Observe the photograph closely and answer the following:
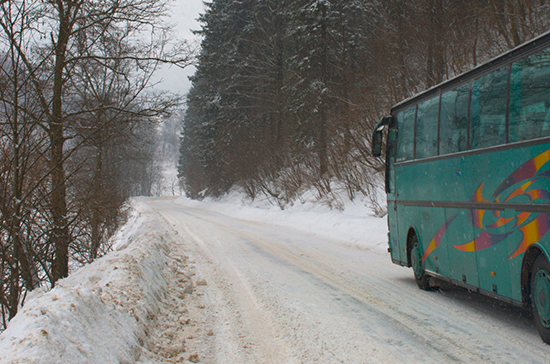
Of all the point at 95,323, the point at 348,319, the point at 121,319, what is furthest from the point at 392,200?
the point at 95,323

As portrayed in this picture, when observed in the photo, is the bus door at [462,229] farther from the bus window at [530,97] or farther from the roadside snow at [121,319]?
the roadside snow at [121,319]

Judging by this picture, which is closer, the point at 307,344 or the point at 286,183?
the point at 307,344

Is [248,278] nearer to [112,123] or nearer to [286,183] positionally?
[112,123]

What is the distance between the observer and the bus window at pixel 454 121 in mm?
6242

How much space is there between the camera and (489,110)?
5.65 metres

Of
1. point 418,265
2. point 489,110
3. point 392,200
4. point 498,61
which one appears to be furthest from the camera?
point 392,200

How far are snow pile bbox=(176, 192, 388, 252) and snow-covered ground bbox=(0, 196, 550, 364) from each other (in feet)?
12.5

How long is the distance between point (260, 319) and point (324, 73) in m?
23.0

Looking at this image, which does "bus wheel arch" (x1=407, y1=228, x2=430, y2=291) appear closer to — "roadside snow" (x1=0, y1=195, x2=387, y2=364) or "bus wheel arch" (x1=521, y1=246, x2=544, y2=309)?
"bus wheel arch" (x1=521, y1=246, x2=544, y2=309)

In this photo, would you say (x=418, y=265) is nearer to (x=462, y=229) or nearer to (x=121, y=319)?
(x=462, y=229)

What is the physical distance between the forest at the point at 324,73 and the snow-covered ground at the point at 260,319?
6712mm

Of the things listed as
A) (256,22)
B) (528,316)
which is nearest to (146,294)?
(528,316)

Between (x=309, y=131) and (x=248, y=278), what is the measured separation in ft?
67.4

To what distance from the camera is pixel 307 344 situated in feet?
15.7
